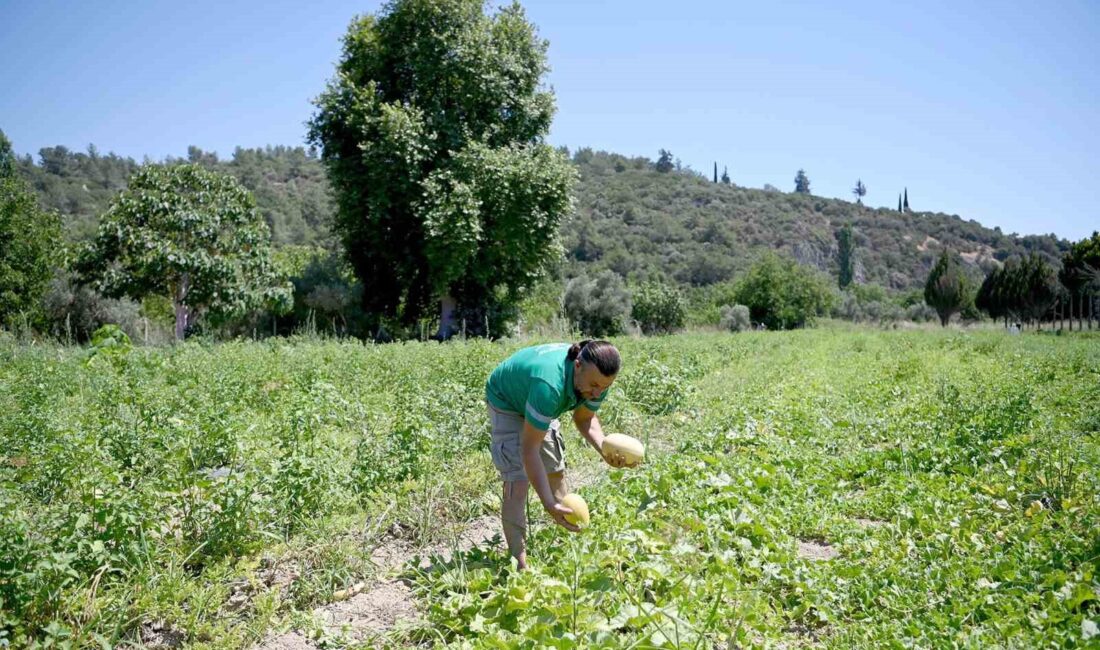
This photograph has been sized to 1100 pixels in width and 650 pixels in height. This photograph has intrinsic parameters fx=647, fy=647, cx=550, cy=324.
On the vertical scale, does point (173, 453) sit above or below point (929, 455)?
above

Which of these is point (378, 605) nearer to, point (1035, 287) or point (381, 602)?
point (381, 602)

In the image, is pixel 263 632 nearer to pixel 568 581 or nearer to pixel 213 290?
pixel 568 581

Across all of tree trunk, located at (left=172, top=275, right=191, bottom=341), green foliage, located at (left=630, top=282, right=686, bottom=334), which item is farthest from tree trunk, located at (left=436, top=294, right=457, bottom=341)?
green foliage, located at (left=630, top=282, right=686, bottom=334)

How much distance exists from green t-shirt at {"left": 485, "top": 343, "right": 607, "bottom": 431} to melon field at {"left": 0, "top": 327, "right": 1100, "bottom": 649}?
0.75 meters

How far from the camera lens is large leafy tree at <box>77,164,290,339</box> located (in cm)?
1762

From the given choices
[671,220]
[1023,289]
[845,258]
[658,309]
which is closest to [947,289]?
[1023,289]

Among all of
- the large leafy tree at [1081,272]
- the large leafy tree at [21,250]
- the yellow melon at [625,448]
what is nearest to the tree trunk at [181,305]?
the large leafy tree at [21,250]

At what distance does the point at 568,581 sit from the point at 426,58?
20.0 meters

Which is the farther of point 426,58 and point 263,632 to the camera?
point 426,58

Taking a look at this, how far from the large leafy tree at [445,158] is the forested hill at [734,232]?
120ft

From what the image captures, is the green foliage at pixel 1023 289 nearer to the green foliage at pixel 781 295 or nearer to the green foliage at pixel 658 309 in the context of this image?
the green foliage at pixel 781 295

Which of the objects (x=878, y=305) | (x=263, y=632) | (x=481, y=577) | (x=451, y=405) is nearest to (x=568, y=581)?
(x=481, y=577)

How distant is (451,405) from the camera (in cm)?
627

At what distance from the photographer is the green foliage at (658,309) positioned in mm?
39250
